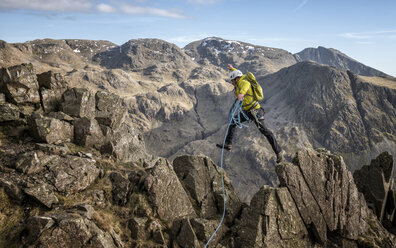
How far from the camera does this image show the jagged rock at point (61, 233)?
35.4ft

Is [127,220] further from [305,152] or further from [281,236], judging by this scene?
[305,152]

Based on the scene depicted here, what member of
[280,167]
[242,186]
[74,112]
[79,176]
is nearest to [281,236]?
[280,167]

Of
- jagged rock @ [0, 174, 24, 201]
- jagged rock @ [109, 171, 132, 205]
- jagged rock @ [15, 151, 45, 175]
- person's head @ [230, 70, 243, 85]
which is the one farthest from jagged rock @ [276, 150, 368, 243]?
jagged rock @ [0, 174, 24, 201]

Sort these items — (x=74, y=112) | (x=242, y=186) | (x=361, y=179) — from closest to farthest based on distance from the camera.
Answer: (x=74, y=112)
(x=361, y=179)
(x=242, y=186)

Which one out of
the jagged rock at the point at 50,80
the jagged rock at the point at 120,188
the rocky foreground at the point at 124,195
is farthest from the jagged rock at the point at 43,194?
the jagged rock at the point at 50,80

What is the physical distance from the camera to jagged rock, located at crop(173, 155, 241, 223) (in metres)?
18.8

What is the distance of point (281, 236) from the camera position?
16.1 meters

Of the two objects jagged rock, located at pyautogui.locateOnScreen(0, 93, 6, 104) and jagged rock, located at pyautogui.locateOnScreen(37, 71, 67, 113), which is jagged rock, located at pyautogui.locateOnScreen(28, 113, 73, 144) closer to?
jagged rock, located at pyautogui.locateOnScreen(0, 93, 6, 104)

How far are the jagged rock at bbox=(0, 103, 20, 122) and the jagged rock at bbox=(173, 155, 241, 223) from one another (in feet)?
46.7

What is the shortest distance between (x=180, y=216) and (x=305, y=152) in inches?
450

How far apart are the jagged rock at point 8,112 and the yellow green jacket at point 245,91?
18583 mm

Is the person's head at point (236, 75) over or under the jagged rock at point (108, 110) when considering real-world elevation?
over

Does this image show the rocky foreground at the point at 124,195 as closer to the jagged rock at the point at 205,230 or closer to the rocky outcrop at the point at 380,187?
the jagged rock at the point at 205,230

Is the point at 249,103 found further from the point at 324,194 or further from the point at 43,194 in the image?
the point at 43,194
